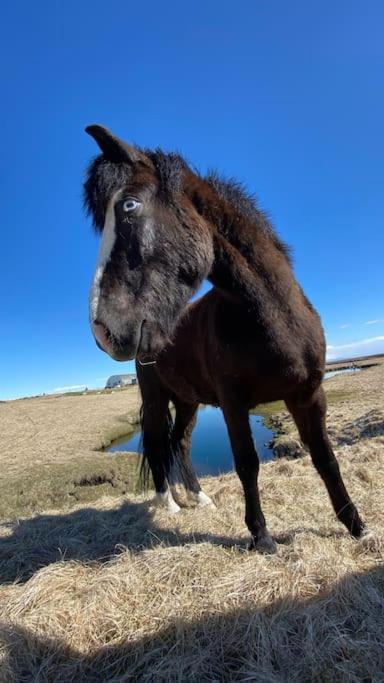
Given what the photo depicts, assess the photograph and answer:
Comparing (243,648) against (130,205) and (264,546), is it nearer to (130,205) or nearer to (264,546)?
(264,546)

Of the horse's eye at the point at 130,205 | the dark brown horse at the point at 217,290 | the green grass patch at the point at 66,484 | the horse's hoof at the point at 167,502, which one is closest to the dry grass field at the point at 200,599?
the horse's hoof at the point at 167,502

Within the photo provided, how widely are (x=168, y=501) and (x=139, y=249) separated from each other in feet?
13.5

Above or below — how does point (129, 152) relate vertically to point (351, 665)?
above

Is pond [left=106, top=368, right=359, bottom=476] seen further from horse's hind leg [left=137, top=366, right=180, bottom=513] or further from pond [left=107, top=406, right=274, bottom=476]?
horse's hind leg [left=137, top=366, right=180, bottom=513]

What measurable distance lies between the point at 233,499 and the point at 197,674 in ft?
11.0

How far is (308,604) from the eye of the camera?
7.91 ft

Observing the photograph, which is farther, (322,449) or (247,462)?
(322,449)

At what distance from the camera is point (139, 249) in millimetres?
2803

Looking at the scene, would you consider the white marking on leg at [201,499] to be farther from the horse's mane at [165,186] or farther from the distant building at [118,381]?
the distant building at [118,381]

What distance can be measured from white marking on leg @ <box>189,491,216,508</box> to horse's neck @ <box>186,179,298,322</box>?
131 inches

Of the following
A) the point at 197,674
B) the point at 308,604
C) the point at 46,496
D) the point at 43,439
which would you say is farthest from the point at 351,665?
the point at 43,439

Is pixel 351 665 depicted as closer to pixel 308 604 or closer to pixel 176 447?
pixel 308 604

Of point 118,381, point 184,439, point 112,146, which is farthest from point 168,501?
point 118,381

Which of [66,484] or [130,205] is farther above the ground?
[130,205]
